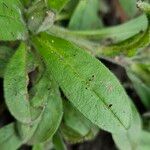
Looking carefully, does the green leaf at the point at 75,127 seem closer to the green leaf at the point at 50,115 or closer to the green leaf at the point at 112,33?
the green leaf at the point at 50,115

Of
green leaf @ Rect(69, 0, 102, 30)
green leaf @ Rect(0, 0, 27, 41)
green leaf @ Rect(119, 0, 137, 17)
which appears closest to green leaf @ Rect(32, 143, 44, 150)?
green leaf @ Rect(0, 0, 27, 41)

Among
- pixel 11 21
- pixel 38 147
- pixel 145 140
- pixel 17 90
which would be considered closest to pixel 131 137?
pixel 145 140

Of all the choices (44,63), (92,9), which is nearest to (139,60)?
(92,9)

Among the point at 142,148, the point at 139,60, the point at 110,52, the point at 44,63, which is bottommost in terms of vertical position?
the point at 142,148

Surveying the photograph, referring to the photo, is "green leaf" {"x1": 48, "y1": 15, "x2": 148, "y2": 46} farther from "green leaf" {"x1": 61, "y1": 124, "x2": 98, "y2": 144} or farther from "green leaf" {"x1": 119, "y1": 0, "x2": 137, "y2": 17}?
"green leaf" {"x1": 61, "y1": 124, "x2": 98, "y2": 144}

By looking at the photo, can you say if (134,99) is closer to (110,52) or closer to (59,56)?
(110,52)

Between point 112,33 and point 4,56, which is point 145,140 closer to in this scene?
point 112,33

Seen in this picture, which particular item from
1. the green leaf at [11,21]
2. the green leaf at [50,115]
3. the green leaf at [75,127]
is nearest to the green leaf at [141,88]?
the green leaf at [75,127]
